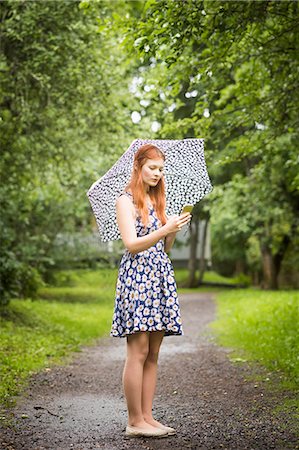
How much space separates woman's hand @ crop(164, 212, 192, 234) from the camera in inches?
209

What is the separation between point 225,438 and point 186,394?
212 cm

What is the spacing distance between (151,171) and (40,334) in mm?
7203

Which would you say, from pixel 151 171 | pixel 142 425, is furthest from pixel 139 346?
pixel 151 171

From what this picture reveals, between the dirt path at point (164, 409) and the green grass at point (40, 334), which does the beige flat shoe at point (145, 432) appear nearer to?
the dirt path at point (164, 409)

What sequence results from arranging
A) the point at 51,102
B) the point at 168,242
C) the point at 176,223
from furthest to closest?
the point at 51,102 < the point at 168,242 < the point at 176,223

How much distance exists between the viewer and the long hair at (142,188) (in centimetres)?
558

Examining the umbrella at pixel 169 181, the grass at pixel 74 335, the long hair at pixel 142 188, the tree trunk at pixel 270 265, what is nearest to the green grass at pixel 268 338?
the grass at pixel 74 335

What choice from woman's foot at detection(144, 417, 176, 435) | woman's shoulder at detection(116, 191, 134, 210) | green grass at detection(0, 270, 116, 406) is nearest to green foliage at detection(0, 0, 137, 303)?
green grass at detection(0, 270, 116, 406)

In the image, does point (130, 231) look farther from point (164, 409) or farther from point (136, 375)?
point (164, 409)

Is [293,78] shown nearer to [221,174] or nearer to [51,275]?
[51,275]

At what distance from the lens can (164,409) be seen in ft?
21.7

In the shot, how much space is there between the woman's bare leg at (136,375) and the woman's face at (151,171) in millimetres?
1164

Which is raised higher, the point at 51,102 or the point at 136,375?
the point at 51,102

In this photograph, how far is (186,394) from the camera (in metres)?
7.43
